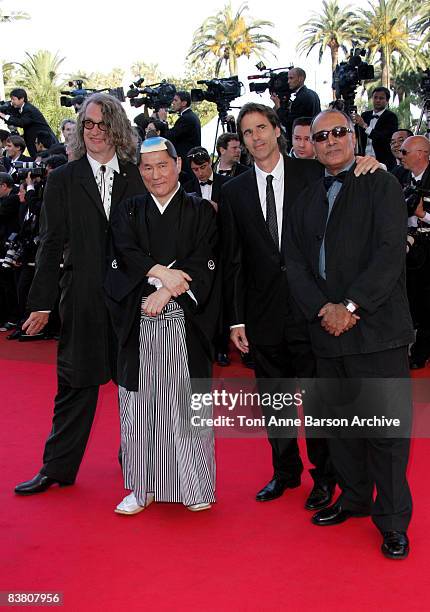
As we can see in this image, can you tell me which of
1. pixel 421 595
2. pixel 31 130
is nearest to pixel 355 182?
pixel 421 595

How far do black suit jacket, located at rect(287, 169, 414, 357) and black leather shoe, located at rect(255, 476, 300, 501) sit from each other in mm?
807

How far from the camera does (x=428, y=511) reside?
12.1 feet

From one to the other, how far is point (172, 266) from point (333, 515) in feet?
4.34

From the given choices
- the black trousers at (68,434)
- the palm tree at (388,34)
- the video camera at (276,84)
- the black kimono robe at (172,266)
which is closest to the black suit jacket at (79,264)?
the black trousers at (68,434)

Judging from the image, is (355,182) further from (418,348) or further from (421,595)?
(418,348)

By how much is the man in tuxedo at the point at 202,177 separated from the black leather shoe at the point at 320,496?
354 centimetres

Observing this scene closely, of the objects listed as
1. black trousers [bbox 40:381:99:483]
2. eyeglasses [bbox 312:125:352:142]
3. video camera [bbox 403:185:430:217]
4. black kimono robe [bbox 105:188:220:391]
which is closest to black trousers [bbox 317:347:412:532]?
black kimono robe [bbox 105:188:220:391]

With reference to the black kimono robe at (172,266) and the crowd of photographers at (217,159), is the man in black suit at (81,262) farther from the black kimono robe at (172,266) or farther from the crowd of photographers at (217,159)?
the crowd of photographers at (217,159)

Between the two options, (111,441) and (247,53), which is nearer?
(111,441)

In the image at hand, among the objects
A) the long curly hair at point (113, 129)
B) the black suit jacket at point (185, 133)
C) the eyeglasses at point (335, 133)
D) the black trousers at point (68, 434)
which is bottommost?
the black trousers at point (68, 434)

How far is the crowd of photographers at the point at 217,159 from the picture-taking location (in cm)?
638

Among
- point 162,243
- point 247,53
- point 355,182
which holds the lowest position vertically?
point 162,243

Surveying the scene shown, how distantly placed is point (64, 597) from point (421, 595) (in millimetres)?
1285

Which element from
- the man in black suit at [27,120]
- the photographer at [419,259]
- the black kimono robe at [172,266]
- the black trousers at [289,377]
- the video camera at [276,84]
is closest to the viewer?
the black kimono robe at [172,266]
